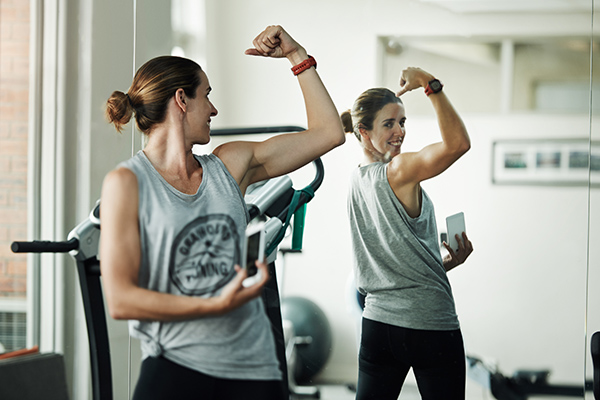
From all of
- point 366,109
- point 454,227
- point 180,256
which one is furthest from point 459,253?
point 180,256

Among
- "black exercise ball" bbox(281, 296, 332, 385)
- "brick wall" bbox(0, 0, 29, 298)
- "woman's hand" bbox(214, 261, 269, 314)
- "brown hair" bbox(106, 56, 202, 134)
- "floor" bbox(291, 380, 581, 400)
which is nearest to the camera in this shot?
"woman's hand" bbox(214, 261, 269, 314)

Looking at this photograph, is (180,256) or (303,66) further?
(303,66)

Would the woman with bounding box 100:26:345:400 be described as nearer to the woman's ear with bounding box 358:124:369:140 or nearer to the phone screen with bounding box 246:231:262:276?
the phone screen with bounding box 246:231:262:276

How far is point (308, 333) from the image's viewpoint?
2008mm

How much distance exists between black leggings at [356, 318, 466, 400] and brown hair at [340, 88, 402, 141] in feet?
2.10

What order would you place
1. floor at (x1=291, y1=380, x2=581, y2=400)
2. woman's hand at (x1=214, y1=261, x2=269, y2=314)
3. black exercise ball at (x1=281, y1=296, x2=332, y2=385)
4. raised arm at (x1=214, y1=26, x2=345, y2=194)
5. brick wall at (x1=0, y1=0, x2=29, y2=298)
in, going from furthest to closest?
brick wall at (x1=0, y1=0, x2=29, y2=298)
black exercise ball at (x1=281, y1=296, x2=332, y2=385)
floor at (x1=291, y1=380, x2=581, y2=400)
raised arm at (x1=214, y1=26, x2=345, y2=194)
woman's hand at (x1=214, y1=261, x2=269, y2=314)

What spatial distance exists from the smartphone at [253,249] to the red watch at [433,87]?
95 cm

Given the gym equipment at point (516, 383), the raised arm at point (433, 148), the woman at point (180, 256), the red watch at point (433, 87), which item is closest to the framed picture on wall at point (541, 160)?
the raised arm at point (433, 148)

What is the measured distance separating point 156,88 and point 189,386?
68 centimetres

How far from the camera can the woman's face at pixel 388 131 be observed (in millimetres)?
1861

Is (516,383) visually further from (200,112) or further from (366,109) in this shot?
(200,112)

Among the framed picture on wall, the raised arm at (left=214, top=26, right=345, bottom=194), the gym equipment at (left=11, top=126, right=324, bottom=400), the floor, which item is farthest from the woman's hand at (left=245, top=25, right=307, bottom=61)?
the floor

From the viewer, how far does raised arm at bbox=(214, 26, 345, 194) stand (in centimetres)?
145

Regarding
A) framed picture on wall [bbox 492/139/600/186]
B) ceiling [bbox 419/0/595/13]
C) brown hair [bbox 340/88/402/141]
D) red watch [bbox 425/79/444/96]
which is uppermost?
ceiling [bbox 419/0/595/13]
